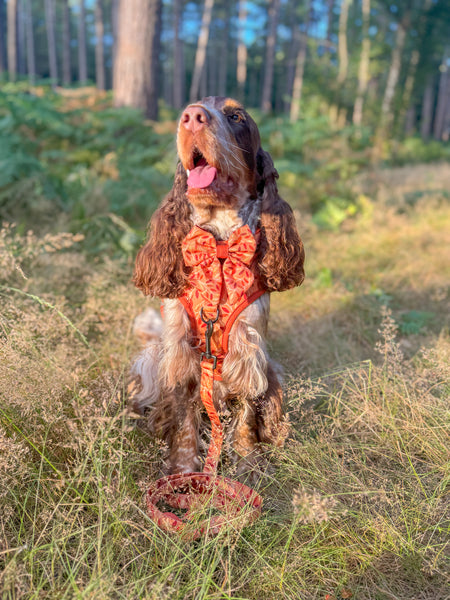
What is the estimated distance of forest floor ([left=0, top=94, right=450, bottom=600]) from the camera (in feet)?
5.45

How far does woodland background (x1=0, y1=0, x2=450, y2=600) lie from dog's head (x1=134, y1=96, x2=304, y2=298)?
0.61 m

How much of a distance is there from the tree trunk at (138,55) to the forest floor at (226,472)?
21.0 ft

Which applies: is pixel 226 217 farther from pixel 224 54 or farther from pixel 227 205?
pixel 224 54

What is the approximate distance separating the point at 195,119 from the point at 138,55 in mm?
7619

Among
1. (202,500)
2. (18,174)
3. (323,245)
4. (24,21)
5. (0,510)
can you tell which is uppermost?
(24,21)

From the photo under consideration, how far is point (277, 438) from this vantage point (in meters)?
2.52

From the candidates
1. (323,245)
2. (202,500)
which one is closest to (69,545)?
(202,500)

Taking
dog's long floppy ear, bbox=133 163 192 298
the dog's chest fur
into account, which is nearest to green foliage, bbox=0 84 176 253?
dog's long floppy ear, bbox=133 163 192 298

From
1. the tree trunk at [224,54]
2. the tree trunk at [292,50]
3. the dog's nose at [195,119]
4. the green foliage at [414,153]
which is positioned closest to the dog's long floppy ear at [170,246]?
the dog's nose at [195,119]

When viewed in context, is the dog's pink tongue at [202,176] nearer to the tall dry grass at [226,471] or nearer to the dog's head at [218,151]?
the dog's head at [218,151]

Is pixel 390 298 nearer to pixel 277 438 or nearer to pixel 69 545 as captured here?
pixel 277 438

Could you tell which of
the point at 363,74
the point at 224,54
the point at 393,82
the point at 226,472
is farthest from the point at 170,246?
the point at 224,54

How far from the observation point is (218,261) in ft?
7.83

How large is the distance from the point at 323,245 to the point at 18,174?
3.94 m
